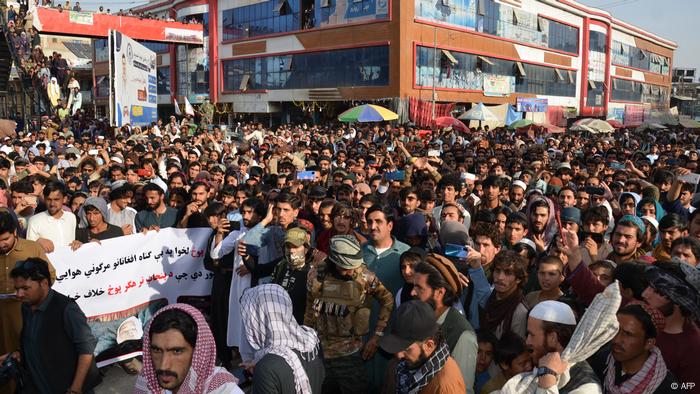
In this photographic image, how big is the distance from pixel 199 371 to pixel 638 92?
65480 mm

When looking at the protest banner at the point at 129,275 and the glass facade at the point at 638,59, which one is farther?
the glass facade at the point at 638,59

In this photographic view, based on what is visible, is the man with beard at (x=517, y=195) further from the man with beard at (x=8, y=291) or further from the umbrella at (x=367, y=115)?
the umbrella at (x=367, y=115)

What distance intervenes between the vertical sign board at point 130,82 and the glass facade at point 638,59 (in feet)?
160

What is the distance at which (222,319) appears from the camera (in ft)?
17.8

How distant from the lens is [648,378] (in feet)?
8.30

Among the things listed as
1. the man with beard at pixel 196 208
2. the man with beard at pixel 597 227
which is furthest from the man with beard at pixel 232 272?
the man with beard at pixel 597 227

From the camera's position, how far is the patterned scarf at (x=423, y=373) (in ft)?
8.19

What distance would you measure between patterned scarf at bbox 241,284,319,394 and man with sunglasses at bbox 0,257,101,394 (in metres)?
1.19

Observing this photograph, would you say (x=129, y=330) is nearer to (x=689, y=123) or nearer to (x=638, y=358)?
(x=638, y=358)

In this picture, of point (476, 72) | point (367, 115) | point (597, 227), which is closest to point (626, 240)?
point (597, 227)

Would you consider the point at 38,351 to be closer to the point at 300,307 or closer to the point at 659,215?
the point at 300,307

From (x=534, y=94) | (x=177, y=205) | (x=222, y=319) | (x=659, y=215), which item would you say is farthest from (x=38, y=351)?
(x=534, y=94)

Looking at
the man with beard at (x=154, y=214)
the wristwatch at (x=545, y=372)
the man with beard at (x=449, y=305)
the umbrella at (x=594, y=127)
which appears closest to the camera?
the wristwatch at (x=545, y=372)

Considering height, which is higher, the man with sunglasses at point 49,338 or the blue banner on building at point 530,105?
the blue banner on building at point 530,105
